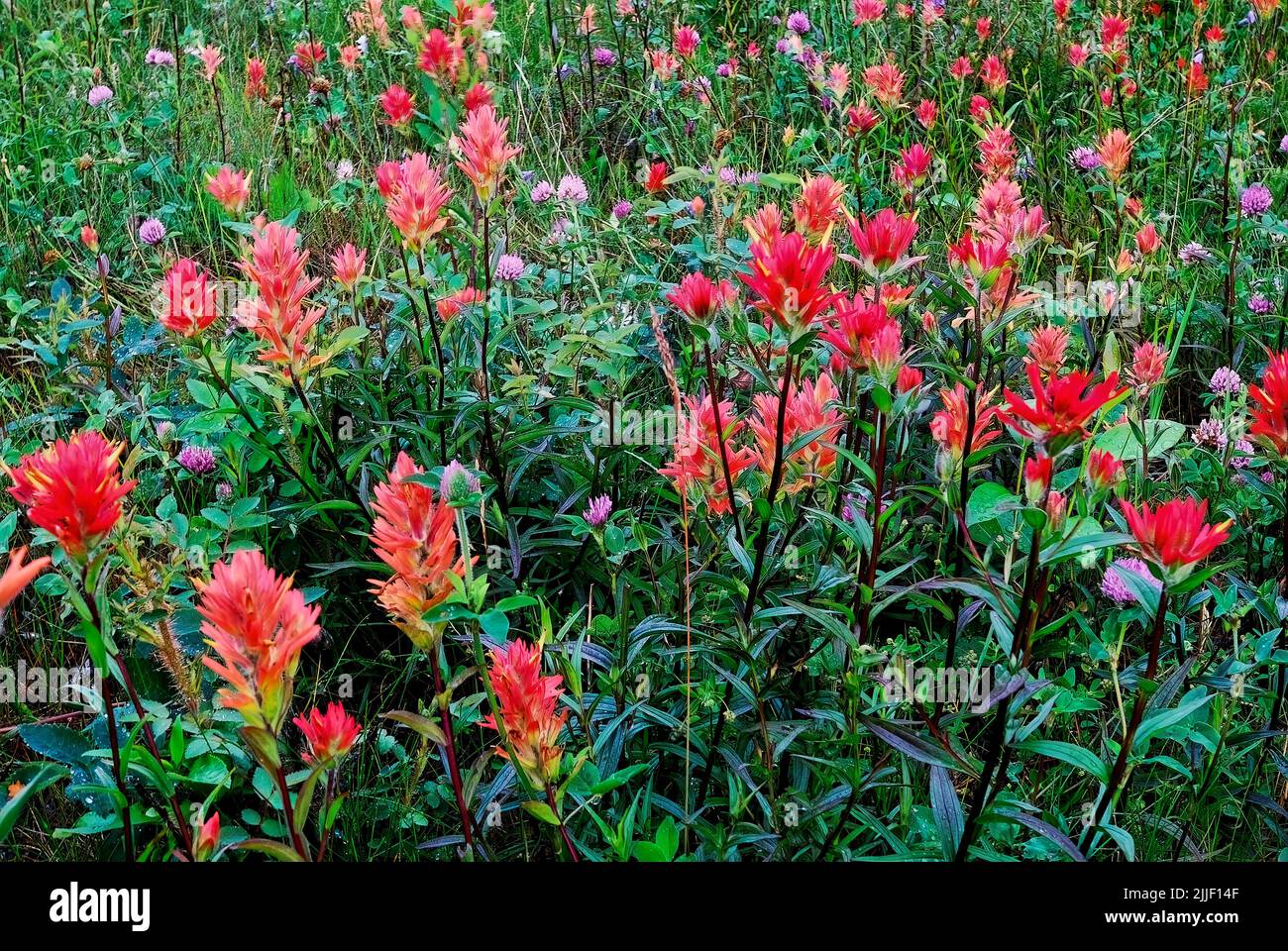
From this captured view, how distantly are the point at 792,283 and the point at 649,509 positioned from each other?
40.0 inches

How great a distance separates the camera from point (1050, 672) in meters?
2.01

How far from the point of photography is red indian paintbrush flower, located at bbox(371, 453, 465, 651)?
115 centimetres

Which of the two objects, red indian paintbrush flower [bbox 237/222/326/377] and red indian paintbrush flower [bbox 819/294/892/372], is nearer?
red indian paintbrush flower [bbox 819/294/892/372]

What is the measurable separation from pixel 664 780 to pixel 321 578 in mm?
833

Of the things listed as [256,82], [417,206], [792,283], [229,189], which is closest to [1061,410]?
[792,283]

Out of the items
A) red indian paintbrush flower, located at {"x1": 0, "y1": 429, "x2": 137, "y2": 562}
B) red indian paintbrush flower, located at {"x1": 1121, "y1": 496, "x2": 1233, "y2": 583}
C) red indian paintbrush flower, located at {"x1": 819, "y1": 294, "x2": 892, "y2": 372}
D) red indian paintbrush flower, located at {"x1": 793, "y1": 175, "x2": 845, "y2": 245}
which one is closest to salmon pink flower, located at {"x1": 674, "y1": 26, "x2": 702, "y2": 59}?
red indian paintbrush flower, located at {"x1": 793, "y1": 175, "x2": 845, "y2": 245}

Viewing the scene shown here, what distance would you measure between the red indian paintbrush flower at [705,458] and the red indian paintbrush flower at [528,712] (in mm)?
505

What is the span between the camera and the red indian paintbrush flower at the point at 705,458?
1.65m

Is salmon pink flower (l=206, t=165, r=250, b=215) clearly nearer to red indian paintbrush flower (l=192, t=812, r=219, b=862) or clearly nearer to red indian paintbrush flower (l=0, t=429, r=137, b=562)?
red indian paintbrush flower (l=0, t=429, r=137, b=562)

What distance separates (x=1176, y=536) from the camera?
1194mm

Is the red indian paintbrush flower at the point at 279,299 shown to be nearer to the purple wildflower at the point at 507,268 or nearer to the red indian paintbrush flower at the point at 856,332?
the purple wildflower at the point at 507,268

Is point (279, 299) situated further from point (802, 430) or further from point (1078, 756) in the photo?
point (1078, 756)

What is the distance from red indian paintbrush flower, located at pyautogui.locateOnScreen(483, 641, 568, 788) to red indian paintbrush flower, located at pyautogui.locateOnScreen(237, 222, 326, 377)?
0.82 metres
